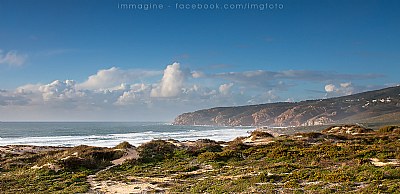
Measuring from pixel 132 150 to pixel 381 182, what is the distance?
2754 cm

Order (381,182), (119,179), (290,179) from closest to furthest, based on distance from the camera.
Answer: (381,182) → (290,179) → (119,179)

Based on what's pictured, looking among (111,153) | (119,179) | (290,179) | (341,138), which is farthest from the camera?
(341,138)

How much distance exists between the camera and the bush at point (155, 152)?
116ft

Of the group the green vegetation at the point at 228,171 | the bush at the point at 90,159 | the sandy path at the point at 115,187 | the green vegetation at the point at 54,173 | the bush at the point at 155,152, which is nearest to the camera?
the green vegetation at the point at 228,171

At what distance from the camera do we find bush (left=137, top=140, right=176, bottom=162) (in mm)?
35438

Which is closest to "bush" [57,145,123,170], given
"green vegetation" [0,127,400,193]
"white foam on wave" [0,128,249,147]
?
"green vegetation" [0,127,400,193]

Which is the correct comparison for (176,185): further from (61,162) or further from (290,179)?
(61,162)

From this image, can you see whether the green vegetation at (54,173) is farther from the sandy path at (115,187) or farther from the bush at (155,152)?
the bush at (155,152)

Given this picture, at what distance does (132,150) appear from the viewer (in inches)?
1570

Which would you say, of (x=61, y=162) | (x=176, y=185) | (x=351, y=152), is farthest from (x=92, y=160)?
(x=351, y=152)

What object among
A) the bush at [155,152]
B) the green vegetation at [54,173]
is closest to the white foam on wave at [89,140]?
the bush at [155,152]

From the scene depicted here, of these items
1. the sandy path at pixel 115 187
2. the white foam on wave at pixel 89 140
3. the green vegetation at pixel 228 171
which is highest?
the green vegetation at pixel 228 171

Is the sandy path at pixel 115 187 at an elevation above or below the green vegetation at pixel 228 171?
below

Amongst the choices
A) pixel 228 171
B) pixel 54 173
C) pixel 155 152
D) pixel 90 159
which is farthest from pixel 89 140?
pixel 228 171
